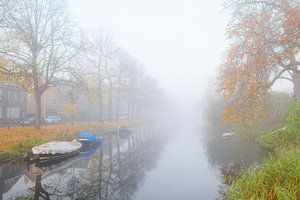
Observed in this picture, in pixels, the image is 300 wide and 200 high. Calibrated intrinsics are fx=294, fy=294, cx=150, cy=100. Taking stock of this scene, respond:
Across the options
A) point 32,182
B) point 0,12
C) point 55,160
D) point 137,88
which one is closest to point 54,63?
point 0,12

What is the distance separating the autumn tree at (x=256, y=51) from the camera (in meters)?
17.5

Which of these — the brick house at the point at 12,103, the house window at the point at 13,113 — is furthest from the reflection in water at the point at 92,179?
the house window at the point at 13,113

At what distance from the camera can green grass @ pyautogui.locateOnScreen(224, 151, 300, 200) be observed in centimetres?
787

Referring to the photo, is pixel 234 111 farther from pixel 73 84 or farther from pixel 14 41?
pixel 14 41

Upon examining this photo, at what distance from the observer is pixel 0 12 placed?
21828 millimetres

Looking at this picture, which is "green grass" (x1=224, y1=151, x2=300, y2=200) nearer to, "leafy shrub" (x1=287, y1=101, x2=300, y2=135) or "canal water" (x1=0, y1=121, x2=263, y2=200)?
"canal water" (x1=0, y1=121, x2=263, y2=200)

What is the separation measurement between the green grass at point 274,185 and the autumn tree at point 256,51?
828 centimetres

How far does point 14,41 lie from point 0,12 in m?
4.09

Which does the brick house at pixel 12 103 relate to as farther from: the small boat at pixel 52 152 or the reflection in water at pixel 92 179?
the reflection in water at pixel 92 179

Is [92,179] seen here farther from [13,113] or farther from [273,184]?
[13,113]

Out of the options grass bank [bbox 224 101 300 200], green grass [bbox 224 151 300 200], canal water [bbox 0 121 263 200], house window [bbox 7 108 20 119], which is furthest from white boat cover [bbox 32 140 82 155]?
house window [bbox 7 108 20 119]

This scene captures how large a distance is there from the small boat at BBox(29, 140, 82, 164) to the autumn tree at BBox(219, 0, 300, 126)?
11.3 m

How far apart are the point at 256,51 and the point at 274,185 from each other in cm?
1114

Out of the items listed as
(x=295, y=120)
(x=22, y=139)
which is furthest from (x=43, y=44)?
(x=295, y=120)
